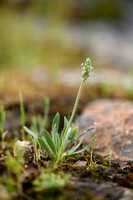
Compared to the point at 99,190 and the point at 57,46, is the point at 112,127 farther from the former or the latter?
the point at 57,46

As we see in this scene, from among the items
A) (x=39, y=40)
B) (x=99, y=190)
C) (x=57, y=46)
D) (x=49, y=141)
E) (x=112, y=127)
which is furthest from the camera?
(x=57, y=46)

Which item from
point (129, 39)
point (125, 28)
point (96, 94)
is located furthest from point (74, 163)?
point (125, 28)

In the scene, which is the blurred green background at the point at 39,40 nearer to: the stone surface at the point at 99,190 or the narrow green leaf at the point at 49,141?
the narrow green leaf at the point at 49,141

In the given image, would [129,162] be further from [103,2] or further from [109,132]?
[103,2]

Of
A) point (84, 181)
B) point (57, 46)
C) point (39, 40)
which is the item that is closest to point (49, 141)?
point (84, 181)

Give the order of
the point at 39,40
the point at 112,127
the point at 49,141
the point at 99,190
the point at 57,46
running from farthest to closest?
the point at 57,46, the point at 39,40, the point at 112,127, the point at 49,141, the point at 99,190

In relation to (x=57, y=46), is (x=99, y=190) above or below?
below

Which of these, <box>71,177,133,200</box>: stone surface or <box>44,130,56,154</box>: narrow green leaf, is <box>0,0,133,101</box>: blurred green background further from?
<box>71,177,133,200</box>: stone surface

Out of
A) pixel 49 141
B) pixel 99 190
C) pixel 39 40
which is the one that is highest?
pixel 39 40

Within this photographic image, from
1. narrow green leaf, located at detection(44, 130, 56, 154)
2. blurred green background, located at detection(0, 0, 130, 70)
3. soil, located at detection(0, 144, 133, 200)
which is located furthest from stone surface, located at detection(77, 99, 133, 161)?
blurred green background, located at detection(0, 0, 130, 70)

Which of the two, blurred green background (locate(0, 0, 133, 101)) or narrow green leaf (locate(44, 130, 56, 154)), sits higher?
blurred green background (locate(0, 0, 133, 101))
